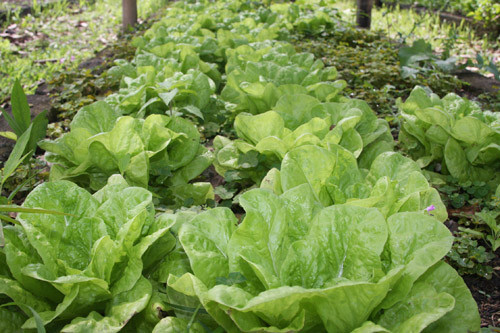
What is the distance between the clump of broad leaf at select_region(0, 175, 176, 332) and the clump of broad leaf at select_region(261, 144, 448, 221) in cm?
54

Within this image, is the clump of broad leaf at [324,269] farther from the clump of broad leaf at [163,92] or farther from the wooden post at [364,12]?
the wooden post at [364,12]

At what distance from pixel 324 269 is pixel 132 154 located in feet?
3.65

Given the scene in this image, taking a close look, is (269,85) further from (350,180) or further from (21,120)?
(21,120)

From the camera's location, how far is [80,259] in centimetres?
162

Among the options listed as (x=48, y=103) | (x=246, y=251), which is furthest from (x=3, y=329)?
(x=48, y=103)

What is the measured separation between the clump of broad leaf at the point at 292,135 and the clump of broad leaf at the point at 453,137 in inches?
8.0

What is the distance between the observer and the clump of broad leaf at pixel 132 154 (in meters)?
2.19

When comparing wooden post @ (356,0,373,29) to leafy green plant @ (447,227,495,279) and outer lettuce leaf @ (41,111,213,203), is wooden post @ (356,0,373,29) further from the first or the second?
leafy green plant @ (447,227,495,279)

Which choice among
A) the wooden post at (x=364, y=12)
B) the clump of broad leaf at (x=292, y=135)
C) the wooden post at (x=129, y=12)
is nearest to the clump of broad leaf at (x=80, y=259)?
the clump of broad leaf at (x=292, y=135)

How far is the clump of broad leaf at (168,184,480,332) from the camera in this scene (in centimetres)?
129

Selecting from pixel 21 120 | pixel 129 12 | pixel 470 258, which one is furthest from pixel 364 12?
pixel 21 120

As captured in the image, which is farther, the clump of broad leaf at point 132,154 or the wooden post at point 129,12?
the wooden post at point 129,12

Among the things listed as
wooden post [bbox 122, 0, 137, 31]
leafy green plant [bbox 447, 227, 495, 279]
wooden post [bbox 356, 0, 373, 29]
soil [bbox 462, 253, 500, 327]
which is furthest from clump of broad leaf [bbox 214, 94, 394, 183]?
wooden post [bbox 356, 0, 373, 29]

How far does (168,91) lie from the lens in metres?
3.03
